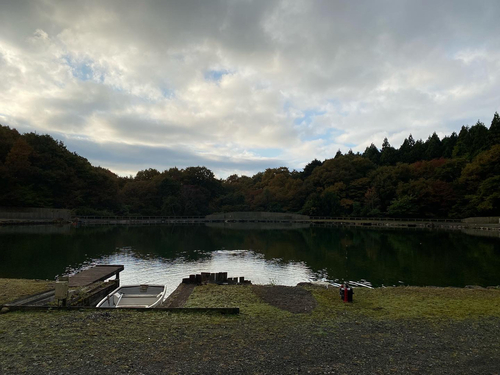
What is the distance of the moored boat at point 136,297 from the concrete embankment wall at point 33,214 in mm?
44065

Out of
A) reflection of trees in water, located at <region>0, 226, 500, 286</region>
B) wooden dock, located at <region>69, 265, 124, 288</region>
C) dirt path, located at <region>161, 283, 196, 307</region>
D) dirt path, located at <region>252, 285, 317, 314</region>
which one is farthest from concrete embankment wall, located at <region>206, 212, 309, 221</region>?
dirt path, located at <region>252, 285, 317, 314</region>

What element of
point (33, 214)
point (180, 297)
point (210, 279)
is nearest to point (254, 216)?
point (33, 214)

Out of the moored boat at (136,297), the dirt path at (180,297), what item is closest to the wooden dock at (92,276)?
the moored boat at (136,297)

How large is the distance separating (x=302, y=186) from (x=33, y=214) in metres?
50.5

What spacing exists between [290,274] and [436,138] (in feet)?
248

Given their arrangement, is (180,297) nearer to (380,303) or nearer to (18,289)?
(18,289)

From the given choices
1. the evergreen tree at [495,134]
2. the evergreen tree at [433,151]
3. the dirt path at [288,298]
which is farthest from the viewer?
the evergreen tree at [433,151]

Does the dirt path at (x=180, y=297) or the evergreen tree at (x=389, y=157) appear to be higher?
the evergreen tree at (x=389, y=157)

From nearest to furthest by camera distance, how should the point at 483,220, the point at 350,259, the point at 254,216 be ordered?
1. the point at 350,259
2. the point at 483,220
3. the point at 254,216

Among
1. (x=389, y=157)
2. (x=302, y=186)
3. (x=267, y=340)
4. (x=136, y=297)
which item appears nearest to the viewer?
(x=267, y=340)

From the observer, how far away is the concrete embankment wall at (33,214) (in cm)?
4394

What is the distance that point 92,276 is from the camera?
458 inches

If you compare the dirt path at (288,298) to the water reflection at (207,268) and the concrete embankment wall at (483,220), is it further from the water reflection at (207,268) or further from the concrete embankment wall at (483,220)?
the concrete embankment wall at (483,220)

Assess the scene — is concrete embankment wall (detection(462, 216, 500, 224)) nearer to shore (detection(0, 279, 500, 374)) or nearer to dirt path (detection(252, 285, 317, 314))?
shore (detection(0, 279, 500, 374))
